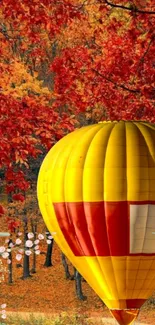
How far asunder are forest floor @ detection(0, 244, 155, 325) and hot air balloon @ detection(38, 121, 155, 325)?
19.3 metres

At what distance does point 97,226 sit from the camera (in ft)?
57.7

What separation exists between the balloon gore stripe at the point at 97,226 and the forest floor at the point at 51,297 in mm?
19801

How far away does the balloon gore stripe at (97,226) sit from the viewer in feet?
57.0

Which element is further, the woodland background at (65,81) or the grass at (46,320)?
the grass at (46,320)

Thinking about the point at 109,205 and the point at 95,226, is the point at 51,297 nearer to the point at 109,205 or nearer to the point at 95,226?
the point at 95,226

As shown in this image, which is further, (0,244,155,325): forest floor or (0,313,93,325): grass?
(0,244,155,325): forest floor

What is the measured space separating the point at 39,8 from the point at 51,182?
556 centimetres

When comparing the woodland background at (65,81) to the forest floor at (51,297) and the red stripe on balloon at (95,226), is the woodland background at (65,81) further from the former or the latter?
the red stripe on balloon at (95,226)

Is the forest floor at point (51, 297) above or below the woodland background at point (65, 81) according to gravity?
below

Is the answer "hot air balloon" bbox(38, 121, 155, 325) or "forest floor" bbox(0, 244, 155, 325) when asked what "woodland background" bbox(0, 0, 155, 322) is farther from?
"hot air balloon" bbox(38, 121, 155, 325)

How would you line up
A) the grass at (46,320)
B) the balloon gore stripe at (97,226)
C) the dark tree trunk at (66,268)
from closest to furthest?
the balloon gore stripe at (97,226) → the grass at (46,320) → the dark tree trunk at (66,268)

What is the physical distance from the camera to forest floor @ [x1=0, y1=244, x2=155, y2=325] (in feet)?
134

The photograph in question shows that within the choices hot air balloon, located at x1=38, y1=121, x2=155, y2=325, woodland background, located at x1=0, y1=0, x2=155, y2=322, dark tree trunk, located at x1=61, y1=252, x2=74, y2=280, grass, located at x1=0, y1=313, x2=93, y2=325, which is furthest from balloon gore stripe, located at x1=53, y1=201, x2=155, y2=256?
dark tree trunk, located at x1=61, y1=252, x2=74, y2=280

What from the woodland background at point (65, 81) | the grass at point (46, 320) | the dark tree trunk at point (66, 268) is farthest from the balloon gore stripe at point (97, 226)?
the dark tree trunk at point (66, 268)
